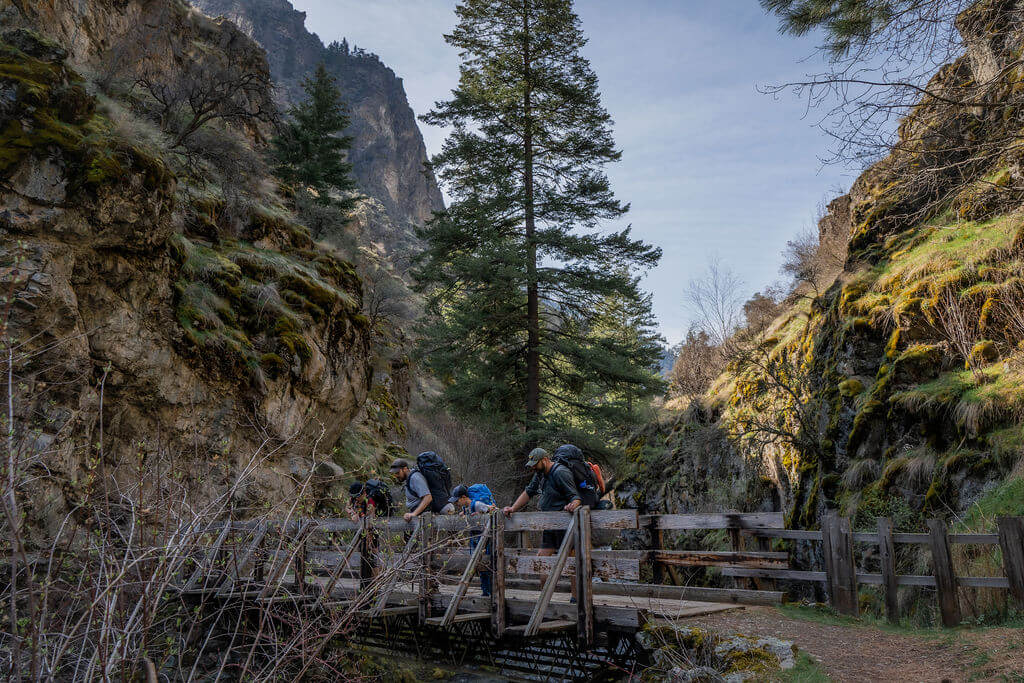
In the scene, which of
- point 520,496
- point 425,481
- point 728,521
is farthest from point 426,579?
point 728,521

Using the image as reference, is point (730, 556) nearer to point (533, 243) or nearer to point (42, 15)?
point (533, 243)

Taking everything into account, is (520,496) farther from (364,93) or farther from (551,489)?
(364,93)

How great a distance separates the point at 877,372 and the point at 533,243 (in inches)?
371

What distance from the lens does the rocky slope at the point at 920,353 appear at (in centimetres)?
752

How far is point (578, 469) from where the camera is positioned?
761 cm

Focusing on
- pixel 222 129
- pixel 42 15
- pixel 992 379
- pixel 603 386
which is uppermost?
pixel 222 129

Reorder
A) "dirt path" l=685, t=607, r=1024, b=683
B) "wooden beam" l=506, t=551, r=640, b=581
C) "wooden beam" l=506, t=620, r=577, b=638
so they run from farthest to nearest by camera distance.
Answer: "wooden beam" l=506, t=551, r=640, b=581 < "wooden beam" l=506, t=620, r=577, b=638 < "dirt path" l=685, t=607, r=1024, b=683

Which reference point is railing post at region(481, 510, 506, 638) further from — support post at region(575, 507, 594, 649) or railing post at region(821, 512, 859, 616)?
railing post at region(821, 512, 859, 616)

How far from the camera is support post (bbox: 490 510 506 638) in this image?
6895 mm

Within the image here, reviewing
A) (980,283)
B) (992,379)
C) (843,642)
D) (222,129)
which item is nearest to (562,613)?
(843,642)

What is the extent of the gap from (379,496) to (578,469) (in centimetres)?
287

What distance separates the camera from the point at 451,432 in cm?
2427

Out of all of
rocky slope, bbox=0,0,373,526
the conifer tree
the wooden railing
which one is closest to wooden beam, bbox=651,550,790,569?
the wooden railing

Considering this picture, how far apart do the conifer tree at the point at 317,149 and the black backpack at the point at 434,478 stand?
2159cm
